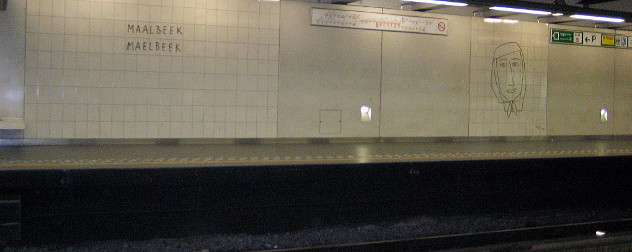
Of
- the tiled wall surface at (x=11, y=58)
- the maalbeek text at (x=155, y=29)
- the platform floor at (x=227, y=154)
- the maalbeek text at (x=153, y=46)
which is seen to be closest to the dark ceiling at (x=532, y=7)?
the platform floor at (x=227, y=154)

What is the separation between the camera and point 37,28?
1025cm

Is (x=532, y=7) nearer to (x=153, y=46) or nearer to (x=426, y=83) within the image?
(x=426, y=83)

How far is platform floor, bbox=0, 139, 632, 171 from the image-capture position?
7878 mm

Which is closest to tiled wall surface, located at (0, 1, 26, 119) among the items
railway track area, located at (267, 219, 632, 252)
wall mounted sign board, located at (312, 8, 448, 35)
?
wall mounted sign board, located at (312, 8, 448, 35)

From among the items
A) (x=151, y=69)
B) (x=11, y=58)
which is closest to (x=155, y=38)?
(x=151, y=69)

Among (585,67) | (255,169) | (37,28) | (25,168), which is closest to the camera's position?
(25,168)

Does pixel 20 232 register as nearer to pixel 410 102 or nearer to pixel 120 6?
pixel 120 6

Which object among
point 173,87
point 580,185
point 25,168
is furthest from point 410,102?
point 25,168

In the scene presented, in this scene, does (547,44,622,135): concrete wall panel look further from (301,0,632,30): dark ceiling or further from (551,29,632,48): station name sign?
(301,0,632,30): dark ceiling

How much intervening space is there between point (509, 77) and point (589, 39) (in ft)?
8.30

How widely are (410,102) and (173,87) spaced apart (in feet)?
15.7

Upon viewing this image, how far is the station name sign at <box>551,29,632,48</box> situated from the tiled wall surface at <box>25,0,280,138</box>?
6.87m

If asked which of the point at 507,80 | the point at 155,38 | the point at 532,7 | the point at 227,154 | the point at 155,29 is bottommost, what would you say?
the point at 227,154

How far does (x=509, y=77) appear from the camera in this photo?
14234 mm
